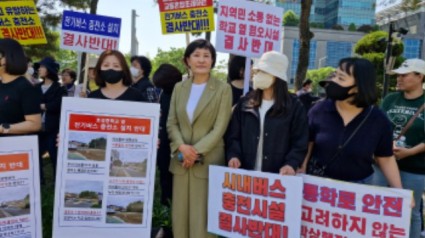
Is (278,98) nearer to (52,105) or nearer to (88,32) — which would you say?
(88,32)

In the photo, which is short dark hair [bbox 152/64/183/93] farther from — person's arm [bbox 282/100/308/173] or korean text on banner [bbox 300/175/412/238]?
korean text on banner [bbox 300/175/412/238]

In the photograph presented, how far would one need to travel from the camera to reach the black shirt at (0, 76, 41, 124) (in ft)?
10.5

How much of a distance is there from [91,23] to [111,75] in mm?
2763

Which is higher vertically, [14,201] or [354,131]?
[354,131]

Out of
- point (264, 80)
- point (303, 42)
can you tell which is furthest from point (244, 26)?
point (303, 42)

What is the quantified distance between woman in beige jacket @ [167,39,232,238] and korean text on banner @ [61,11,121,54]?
2.73 meters

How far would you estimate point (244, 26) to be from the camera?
4.49 meters

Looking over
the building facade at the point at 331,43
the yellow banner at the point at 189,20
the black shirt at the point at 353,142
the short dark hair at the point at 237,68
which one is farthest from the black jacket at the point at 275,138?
the building facade at the point at 331,43

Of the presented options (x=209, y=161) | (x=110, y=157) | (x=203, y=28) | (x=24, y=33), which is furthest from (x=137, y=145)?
(x=24, y=33)

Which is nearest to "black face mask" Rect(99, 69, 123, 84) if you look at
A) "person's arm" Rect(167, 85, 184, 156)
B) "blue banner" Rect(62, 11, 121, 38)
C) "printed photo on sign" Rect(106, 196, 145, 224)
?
"person's arm" Rect(167, 85, 184, 156)

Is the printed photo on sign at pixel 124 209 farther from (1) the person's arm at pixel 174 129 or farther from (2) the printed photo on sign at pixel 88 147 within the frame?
(1) the person's arm at pixel 174 129

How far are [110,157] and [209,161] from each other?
2.48ft

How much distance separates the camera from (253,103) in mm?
3053

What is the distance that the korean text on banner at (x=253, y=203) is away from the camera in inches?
108
